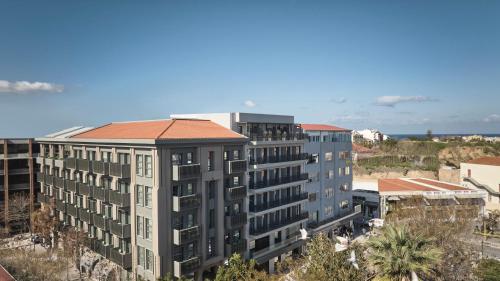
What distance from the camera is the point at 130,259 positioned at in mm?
32281

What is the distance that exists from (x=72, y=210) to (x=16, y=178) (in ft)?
62.4

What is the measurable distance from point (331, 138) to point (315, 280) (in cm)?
3168

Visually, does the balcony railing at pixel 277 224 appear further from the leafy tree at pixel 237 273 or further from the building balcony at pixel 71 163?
the building balcony at pixel 71 163

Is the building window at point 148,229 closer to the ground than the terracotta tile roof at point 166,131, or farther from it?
closer to the ground

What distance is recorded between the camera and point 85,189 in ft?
124

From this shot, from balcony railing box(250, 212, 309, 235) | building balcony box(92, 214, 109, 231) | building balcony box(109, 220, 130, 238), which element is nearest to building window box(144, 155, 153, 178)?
building balcony box(109, 220, 130, 238)

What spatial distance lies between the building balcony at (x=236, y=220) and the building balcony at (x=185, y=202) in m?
4.67

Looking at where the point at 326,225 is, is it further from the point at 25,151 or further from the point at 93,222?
the point at 25,151

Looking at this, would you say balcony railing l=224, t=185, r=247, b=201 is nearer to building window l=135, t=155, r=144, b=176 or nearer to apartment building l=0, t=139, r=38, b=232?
building window l=135, t=155, r=144, b=176

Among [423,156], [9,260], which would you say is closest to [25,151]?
[9,260]

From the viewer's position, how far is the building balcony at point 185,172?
98.7ft

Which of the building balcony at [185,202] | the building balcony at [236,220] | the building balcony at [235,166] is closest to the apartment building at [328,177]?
the building balcony at [236,220]

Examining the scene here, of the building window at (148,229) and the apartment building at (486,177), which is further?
the apartment building at (486,177)

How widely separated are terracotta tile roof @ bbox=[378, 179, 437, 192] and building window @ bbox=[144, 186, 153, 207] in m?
45.4
